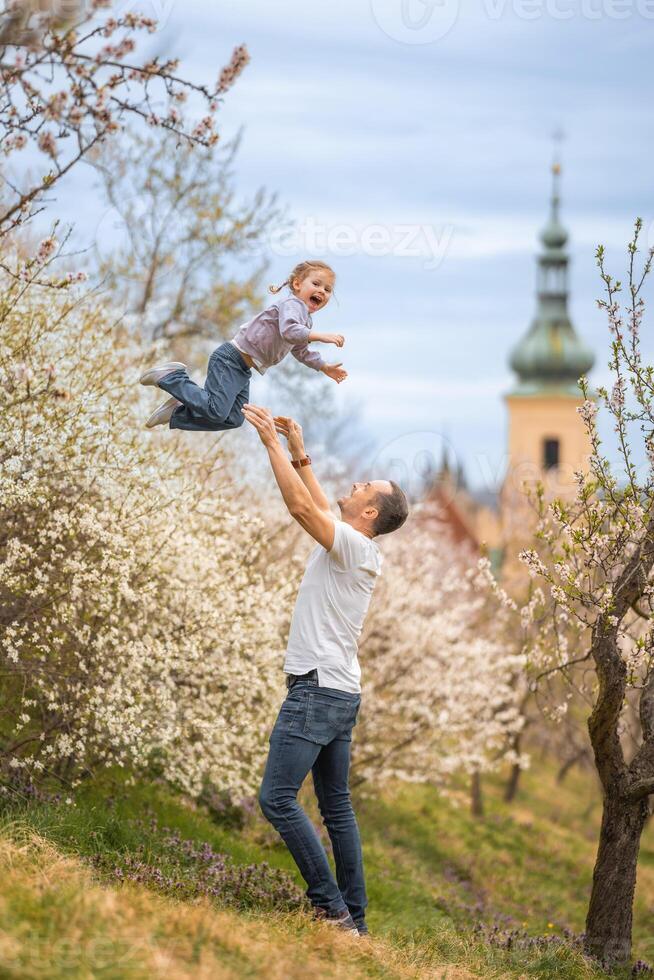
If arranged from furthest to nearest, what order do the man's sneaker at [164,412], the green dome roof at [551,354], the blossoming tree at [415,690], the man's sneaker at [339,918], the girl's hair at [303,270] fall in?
1. the green dome roof at [551,354]
2. the blossoming tree at [415,690]
3. the man's sneaker at [164,412]
4. the girl's hair at [303,270]
5. the man's sneaker at [339,918]

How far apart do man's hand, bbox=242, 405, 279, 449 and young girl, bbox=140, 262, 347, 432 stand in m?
0.33

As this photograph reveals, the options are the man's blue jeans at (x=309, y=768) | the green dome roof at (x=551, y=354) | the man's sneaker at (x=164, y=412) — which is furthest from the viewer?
the green dome roof at (x=551, y=354)

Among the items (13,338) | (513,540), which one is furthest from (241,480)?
(513,540)

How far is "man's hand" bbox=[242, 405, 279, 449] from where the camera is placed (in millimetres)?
5695

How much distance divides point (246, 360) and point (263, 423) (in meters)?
0.60

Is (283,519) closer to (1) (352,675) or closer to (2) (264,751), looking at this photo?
(2) (264,751)

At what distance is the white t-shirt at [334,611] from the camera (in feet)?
18.3

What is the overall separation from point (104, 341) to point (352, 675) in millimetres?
4367

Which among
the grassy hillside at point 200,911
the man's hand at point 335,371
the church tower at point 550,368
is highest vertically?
the church tower at point 550,368

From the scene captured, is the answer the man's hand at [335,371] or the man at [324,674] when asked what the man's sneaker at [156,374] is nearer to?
the man at [324,674]

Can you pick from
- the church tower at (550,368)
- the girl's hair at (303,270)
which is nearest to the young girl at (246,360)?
the girl's hair at (303,270)

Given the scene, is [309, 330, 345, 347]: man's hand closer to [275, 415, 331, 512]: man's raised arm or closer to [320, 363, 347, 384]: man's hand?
[320, 363, 347, 384]: man's hand

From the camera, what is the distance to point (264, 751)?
892cm

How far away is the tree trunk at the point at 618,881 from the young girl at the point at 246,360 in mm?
3119
